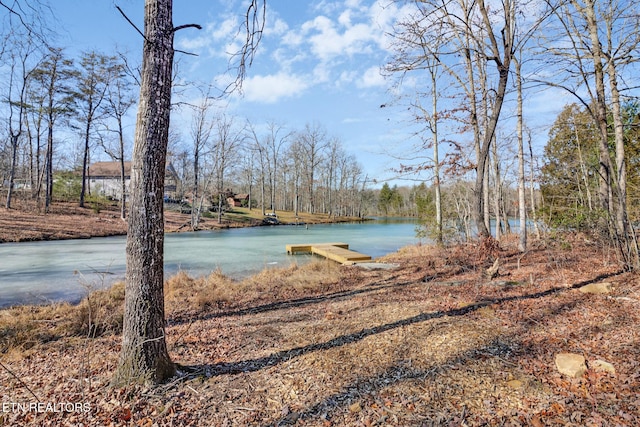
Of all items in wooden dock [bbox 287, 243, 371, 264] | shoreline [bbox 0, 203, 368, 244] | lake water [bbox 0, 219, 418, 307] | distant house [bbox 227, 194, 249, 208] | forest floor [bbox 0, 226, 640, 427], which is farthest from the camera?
distant house [bbox 227, 194, 249, 208]

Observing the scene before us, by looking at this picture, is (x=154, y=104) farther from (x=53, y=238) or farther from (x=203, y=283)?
(x=53, y=238)

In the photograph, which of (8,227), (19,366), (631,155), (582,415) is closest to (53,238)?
(8,227)

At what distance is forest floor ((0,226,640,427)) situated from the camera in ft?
6.93

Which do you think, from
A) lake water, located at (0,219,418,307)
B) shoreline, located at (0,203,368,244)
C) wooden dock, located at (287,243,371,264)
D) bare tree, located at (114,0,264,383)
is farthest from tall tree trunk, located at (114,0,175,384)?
shoreline, located at (0,203,368,244)

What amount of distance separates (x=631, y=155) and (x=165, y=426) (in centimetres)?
1670

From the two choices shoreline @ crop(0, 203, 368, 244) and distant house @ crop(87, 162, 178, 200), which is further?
distant house @ crop(87, 162, 178, 200)

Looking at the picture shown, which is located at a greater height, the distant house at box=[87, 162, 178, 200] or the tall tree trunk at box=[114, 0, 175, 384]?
the distant house at box=[87, 162, 178, 200]

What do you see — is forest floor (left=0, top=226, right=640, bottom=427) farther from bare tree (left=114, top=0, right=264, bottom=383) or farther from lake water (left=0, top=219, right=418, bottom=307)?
lake water (left=0, top=219, right=418, bottom=307)

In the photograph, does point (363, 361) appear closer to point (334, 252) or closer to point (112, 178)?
point (334, 252)

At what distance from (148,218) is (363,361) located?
2149mm

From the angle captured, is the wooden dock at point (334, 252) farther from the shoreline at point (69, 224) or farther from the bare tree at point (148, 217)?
the shoreline at point (69, 224)

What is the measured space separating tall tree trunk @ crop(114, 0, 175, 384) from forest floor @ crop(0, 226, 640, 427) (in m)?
0.23

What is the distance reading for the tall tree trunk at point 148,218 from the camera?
2449 millimetres

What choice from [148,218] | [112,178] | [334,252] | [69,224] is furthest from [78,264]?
[112,178]
